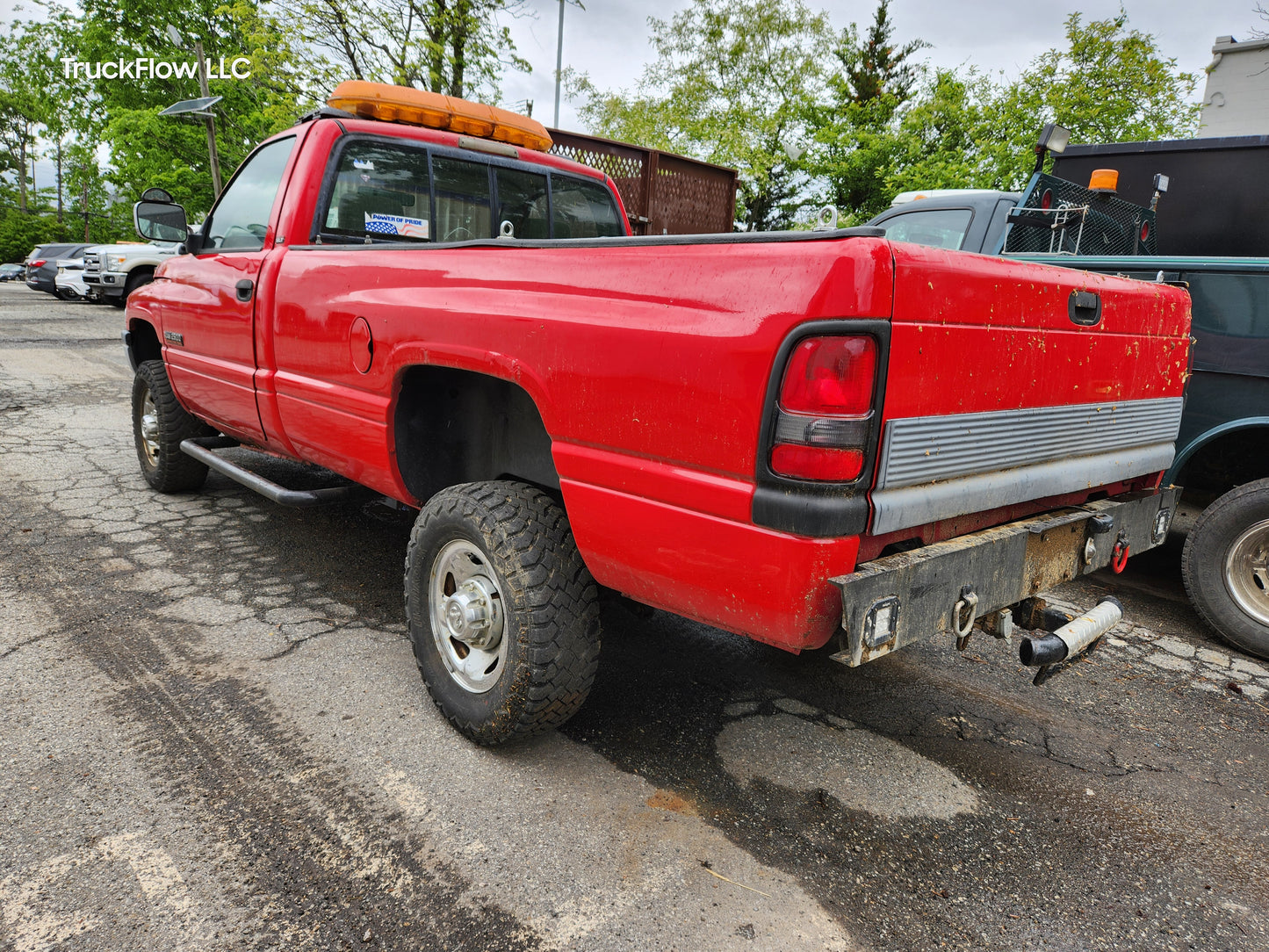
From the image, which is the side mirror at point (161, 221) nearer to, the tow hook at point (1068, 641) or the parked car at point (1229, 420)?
the tow hook at point (1068, 641)

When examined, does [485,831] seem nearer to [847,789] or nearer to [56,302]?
[847,789]

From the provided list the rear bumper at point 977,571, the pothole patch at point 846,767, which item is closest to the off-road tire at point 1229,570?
the rear bumper at point 977,571

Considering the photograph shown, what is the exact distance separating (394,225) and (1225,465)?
425 cm

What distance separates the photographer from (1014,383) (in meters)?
2.13

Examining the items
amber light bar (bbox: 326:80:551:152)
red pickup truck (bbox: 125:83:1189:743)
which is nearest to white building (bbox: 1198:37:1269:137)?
amber light bar (bbox: 326:80:551:152)

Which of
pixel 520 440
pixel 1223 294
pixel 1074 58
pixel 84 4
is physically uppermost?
pixel 84 4

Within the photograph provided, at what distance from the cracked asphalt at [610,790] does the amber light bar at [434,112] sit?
221 cm

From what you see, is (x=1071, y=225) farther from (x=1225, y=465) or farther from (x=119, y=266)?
(x=119, y=266)

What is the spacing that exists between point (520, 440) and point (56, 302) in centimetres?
2213

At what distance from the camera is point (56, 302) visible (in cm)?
1969

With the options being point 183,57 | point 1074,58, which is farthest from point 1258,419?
point 183,57

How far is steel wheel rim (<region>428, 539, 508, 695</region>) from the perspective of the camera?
8.24 feet

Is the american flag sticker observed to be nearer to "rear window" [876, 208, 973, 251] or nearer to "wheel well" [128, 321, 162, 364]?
"wheel well" [128, 321, 162, 364]

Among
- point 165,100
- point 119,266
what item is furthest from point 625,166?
point 165,100
